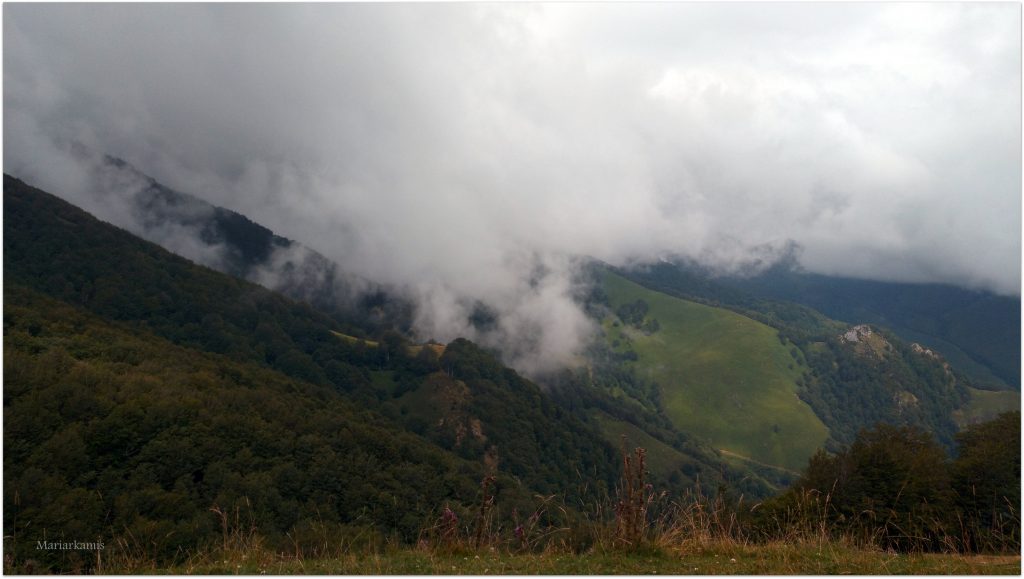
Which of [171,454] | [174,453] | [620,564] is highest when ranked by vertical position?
[620,564]

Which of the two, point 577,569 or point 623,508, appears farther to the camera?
point 623,508

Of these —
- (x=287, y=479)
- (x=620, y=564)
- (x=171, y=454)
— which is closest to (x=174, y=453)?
(x=171, y=454)

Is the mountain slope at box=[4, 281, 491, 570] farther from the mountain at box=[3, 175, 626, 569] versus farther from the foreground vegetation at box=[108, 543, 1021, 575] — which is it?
the foreground vegetation at box=[108, 543, 1021, 575]

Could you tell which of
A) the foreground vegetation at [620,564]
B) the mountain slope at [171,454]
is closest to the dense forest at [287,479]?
the mountain slope at [171,454]

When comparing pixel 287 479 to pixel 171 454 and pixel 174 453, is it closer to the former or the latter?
pixel 174 453

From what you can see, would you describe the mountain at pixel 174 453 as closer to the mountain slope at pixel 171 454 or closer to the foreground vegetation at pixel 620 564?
the mountain slope at pixel 171 454

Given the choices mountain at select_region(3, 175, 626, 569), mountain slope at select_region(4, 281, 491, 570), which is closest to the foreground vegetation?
mountain at select_region(3, 175, 626, 569)

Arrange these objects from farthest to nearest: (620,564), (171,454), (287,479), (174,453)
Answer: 1. (287,479)
2. (174,453)
3. (171,454)
4. (620,564)

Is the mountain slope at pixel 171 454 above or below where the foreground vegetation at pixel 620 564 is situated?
below

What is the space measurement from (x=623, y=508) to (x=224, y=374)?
138 meters

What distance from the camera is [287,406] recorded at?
357ft

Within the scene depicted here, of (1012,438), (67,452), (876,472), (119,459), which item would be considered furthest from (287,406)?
(1012,438)

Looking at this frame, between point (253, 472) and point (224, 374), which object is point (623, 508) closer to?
point (253, 472)

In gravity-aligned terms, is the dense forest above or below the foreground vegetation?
below
